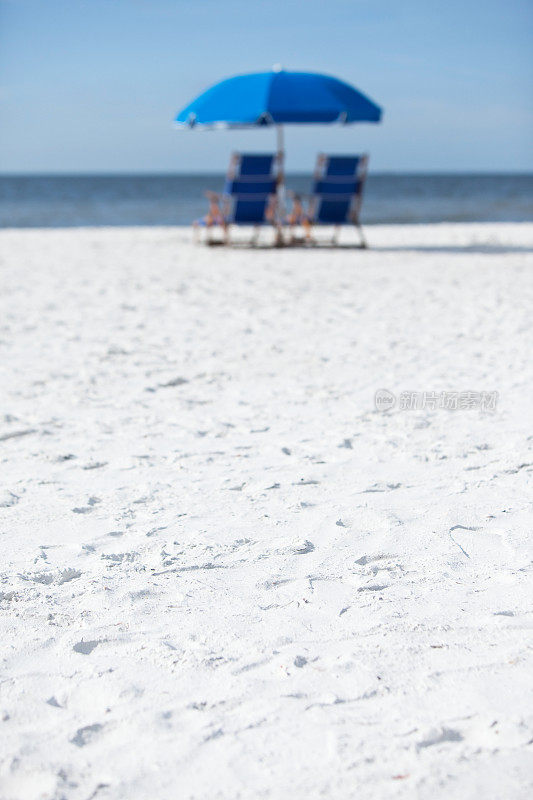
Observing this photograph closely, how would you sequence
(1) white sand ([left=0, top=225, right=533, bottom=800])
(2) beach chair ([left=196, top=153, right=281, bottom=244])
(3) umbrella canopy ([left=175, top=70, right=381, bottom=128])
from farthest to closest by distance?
(2) beach chair ([left=196, top=153, right=281, bottom=244]) → (3) umbrella canopy ([left=175, top=70, right=381, bottom=128]) → (1) white sand ([left=0, top=225, right=533, bottom=800])

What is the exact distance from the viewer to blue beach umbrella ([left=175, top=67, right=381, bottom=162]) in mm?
8438

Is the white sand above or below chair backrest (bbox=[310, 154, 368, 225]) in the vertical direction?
below

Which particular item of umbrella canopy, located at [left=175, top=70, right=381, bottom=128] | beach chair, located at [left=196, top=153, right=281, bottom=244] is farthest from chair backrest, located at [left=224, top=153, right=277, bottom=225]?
umbrella canopy, located at [left=175, top=70, right=381, bottom=128]

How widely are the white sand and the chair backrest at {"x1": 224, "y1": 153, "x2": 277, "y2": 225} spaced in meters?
4.78

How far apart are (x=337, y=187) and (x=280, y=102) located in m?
1.16

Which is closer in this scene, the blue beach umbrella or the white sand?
→ the white sand

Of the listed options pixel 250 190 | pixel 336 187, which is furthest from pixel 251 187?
pixel 336 187

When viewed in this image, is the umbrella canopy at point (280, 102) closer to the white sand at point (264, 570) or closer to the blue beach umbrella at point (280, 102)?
the blue beach umbrella at point (280, 102)

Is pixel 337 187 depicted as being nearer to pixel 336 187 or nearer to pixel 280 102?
pixel 336 187

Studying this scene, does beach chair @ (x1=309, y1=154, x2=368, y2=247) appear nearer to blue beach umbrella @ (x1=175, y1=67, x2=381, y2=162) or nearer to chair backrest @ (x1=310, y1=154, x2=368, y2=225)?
chair backrest @ (x1=310, y1=154, x2=368, y2=225)

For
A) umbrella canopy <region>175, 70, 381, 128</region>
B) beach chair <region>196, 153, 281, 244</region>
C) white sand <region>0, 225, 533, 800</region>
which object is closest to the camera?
white sand <region>0, 225, 533, 800</region>

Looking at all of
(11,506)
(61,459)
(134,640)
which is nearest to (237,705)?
(134,640)

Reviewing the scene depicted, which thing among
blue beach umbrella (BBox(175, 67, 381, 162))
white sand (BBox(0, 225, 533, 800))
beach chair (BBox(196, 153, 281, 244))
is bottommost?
white sand (BBox(0, 225, 533, 800))

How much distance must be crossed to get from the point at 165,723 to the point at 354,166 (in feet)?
27.7
